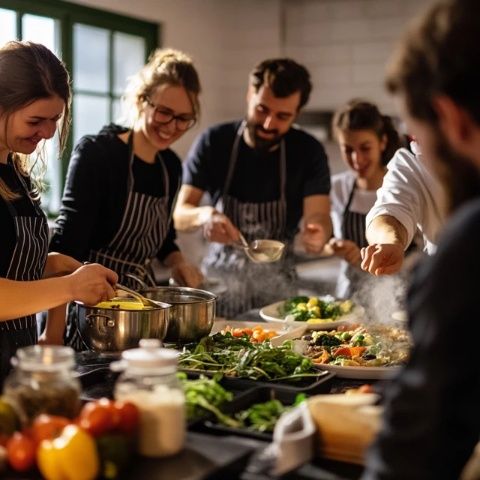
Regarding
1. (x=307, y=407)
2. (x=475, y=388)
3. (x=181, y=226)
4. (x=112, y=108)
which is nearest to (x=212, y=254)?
(x=181, y=226)

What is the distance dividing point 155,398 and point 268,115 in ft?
7.68

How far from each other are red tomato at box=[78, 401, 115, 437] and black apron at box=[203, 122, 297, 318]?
234cm

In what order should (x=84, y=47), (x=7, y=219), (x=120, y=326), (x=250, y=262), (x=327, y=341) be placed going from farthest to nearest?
(x=84, y=47) → (x=250, y=262) → (x=327, y=341) → (x=7, y=219) → (x=120, y=326)

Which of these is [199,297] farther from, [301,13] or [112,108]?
[301,13]

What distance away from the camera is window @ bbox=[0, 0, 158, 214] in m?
4.57

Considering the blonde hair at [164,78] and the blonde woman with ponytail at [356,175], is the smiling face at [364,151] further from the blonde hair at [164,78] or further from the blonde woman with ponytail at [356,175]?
the blonde hair at [164,78]

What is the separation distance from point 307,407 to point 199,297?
104 cm

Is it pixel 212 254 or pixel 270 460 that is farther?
pixel 212 254

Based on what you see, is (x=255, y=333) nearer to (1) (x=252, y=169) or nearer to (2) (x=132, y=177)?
(2) (x=132, y=177)

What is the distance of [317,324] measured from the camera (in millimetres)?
2828

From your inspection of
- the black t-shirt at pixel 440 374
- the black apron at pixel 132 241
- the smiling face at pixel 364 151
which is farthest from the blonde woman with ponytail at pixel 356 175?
the black t-shirt at pixel 440 374

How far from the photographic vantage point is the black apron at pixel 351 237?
3.78 m

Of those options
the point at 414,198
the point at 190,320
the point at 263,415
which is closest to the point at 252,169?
the point at 414,198

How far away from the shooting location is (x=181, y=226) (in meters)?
3.66
